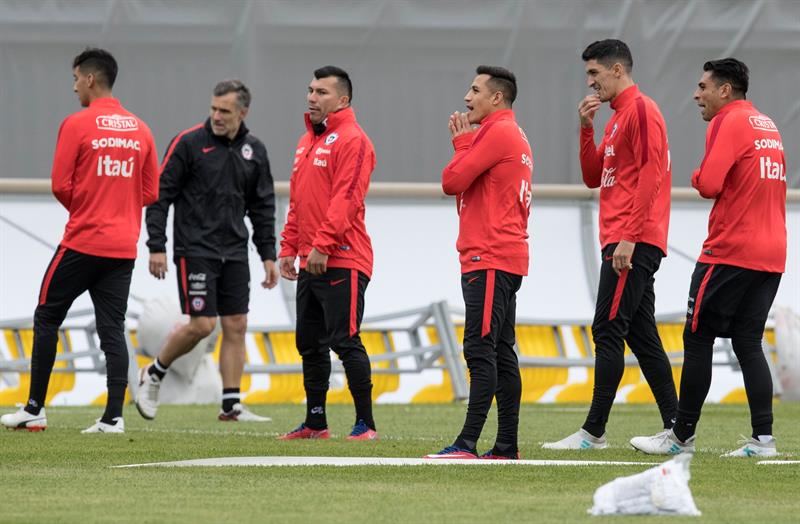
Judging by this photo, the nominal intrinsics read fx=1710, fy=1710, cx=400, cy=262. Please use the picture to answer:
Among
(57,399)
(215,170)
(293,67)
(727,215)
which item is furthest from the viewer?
(293,67)

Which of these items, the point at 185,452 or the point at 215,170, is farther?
the point at 215,170

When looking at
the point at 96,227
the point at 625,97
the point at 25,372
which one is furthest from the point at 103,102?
the point at 25,372

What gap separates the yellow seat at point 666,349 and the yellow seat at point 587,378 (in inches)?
4.2

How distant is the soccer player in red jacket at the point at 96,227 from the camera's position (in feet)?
30.0

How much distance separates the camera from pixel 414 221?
63.5 feet

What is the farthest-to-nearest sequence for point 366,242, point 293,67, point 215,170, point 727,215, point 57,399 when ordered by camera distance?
point 293,67 → point 57,399 → point 215,170 → point 366,242 → point 727,215

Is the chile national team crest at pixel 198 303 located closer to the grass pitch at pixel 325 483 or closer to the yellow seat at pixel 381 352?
the grass pitch at pixel 325 483

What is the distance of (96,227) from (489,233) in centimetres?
266

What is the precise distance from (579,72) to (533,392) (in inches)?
202

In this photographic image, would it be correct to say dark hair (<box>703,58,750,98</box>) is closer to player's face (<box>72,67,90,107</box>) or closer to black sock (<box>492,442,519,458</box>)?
black sock (<box>492,442,519,458</box>)

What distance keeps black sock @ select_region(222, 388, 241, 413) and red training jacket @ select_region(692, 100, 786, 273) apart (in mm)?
3970

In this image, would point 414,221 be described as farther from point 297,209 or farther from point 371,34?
point 297,209

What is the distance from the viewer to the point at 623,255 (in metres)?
7.72

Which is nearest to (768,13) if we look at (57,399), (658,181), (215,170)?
(57,399)
